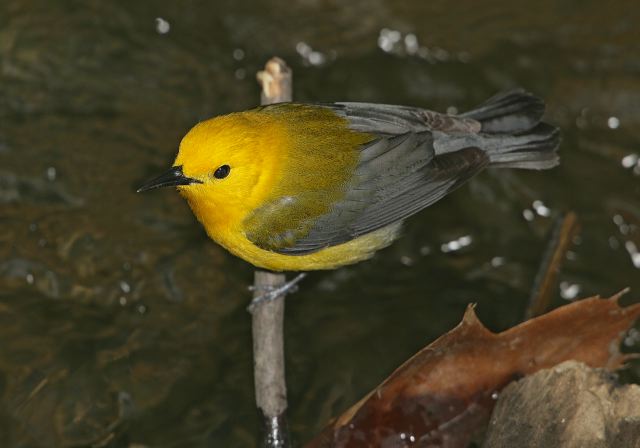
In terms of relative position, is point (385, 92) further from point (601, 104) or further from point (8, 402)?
point (8, 402)

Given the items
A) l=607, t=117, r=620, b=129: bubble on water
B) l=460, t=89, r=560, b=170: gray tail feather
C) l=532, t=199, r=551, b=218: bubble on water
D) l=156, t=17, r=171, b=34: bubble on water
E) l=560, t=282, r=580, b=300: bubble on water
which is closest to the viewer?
l=460, t=89, r=560, b=170: gray tail feather

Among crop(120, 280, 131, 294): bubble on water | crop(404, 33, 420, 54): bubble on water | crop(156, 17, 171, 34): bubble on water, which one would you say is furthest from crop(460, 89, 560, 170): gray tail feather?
crop(156, 17, 171, 34): bubble on water

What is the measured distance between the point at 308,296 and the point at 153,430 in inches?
47.5

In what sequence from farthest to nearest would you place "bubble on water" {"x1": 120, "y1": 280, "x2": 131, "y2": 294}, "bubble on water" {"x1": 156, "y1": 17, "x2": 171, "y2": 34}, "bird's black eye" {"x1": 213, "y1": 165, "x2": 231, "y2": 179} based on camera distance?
"bubble on water" {"x1": 156, "y1": 17, "x2": 171, "y2": 34}
"bubble on water" {"x1": 120, "y1": 280, "x2": 131, "y2": 294}
"bird's black eye" {"x1": 213, "y1": 165, "x2": 231, "y2": 179}

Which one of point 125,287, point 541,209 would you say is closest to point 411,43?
point 541,209

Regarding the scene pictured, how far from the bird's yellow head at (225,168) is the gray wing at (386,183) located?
0.83 feet

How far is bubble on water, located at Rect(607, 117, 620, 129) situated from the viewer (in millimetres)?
6477

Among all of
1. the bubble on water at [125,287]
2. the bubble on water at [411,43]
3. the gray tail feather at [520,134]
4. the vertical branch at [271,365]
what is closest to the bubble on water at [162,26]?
the bubble on water at [411,43]

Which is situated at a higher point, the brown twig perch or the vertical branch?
the vertical branch

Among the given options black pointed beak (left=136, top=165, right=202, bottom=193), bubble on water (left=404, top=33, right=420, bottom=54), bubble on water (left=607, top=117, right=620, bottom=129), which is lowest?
bubble on water (left=607, top=117, right=620, bottom=129)

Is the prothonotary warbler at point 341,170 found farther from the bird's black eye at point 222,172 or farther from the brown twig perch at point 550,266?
the brown twig perch at point 550,266

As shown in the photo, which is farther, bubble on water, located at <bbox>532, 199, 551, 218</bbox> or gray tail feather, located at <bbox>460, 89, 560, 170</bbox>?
bubble on water, located at <bbox>532, 199, 551, 218</bbox>

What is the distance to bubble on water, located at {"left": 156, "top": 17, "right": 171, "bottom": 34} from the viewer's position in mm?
6809

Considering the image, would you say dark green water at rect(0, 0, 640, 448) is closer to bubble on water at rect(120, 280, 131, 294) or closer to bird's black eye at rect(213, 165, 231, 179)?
bubble on water at rect(120, 280, 131, 294)
